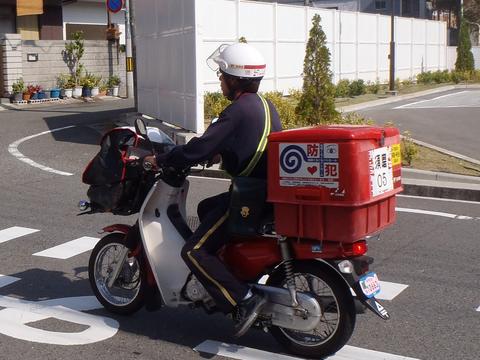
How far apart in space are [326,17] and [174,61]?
1087cm

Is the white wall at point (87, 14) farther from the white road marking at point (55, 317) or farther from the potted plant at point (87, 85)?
the white road marking at point (55, 317)

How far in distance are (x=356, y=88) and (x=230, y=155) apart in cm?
2305

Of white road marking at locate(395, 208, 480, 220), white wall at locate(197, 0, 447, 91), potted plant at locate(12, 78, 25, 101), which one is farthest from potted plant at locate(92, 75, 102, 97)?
white road marking at locate(395, 208, 480, 220)

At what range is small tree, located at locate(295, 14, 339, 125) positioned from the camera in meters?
15.1

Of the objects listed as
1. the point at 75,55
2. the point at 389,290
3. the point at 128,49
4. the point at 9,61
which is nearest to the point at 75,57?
the point at 75,55

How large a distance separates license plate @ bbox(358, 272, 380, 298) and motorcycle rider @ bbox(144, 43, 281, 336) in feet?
2.11

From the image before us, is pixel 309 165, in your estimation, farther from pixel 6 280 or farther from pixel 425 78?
pixel 425 78

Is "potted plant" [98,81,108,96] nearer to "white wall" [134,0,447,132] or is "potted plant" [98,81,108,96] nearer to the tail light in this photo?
"white wall" [134,0,447,132]

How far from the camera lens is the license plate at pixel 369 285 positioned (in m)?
4.67

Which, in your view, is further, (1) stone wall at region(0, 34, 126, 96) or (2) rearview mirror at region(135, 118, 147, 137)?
(1) stone wall at region(0, 34, 126, 96)

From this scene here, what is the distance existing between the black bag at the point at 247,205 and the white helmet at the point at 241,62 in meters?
0.69

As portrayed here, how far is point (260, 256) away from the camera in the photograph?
496 centimetres

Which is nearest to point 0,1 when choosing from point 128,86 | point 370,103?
point 128,86

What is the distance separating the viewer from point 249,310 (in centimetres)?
487
